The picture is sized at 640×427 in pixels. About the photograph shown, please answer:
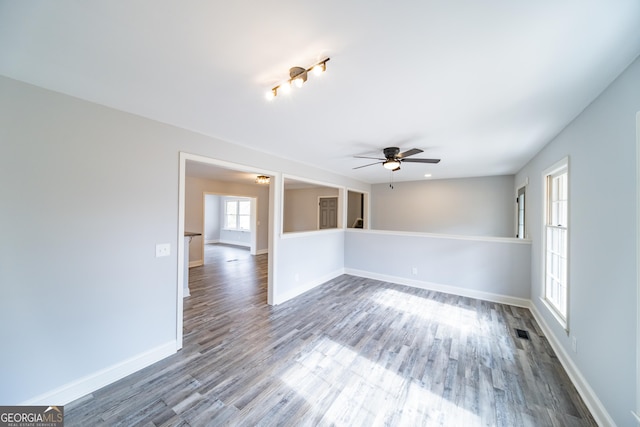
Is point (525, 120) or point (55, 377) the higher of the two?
point (525, 120)

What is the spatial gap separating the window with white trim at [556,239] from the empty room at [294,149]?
34 mm

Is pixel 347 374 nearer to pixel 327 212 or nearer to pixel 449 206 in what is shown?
pixel 449 206

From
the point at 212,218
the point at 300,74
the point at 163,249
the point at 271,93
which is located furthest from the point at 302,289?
the point at 212,218

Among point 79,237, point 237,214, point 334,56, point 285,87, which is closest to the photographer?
point 334,56

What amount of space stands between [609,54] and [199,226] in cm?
774

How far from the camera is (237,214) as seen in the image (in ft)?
35.2

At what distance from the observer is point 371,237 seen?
5316 mm

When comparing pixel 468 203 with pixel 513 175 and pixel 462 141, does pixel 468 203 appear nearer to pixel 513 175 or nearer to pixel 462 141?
pixel 513 175

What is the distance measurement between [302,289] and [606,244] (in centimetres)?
387

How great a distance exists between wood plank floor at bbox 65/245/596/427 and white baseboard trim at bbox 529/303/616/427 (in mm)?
65

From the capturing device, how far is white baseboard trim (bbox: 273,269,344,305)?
3859 millimetres

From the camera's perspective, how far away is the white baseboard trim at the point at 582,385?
5.35ft

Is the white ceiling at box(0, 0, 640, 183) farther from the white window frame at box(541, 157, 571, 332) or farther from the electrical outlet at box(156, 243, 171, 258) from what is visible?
the electrical outlet at box(156, 243, 171, 258)

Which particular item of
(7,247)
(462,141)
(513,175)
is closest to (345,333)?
(462,141)
